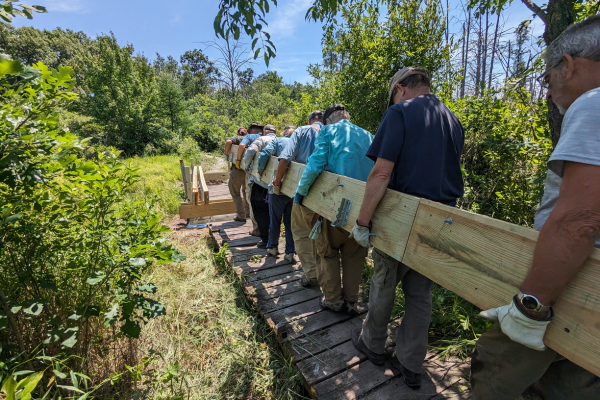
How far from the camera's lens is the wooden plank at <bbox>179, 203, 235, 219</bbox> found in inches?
232

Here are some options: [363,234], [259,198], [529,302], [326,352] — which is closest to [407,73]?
[363,234]

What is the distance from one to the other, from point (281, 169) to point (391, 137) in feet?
5.88

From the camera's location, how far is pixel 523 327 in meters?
1.01

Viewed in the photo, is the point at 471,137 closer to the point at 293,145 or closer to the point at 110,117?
the point at 293,145

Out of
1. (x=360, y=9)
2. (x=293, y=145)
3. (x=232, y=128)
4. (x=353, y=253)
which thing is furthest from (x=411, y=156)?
(x=232, y=128)

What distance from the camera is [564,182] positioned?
34.6 inches

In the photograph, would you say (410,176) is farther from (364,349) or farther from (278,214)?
(278,214)

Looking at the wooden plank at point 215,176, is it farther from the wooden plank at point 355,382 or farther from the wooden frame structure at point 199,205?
the wooden plank at point 355,382

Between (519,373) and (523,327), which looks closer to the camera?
(523,327)

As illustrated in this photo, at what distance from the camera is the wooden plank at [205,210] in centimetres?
589

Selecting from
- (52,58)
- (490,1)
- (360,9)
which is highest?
(52,58)

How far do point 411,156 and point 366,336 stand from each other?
4.71 ft

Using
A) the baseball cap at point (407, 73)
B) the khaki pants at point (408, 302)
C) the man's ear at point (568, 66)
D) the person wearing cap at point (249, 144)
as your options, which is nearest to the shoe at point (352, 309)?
the khaki pants at point (408, 302)

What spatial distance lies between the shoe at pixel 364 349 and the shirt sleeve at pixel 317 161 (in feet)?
4.54
